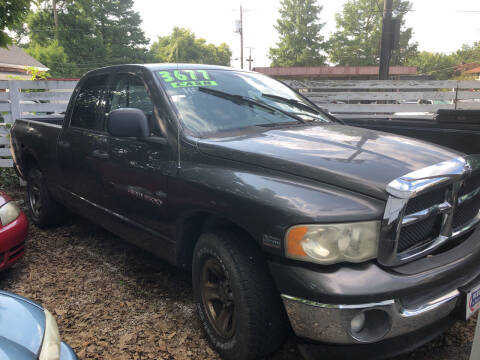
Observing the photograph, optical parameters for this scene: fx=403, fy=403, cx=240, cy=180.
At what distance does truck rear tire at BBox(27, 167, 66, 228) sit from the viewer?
4719mm

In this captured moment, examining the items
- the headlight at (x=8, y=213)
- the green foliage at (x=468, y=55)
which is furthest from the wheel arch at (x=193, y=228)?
the green foliage at (x=468, y=55)

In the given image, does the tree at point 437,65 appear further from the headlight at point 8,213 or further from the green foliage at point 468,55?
the headlight at point 8,213

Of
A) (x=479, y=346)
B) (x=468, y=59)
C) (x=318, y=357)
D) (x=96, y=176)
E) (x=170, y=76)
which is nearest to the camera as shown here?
(x=479, y=346)

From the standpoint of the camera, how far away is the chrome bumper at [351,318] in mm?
1797

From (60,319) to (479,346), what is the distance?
8.89 feet

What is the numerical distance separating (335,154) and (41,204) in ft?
12.7

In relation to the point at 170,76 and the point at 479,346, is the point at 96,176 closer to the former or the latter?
the point at 170,76

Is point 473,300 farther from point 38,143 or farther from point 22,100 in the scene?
point 22,100

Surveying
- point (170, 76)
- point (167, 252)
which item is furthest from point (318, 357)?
point (170, 76)

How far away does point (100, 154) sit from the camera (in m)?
3.46

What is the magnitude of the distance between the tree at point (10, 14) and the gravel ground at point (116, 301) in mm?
3561

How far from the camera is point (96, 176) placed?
3527 millimetres

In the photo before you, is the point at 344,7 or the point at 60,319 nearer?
the point at 60,319

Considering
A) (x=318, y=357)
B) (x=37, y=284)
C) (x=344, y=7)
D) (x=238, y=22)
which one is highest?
(x=344, y=7)
